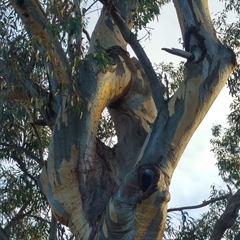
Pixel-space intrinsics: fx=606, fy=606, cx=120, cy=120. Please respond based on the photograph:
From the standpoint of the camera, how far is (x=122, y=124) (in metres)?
6.14

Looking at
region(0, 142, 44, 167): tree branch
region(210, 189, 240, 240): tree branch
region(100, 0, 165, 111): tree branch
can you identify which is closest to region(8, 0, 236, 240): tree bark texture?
region(100, 0, 165, 111): tree branch

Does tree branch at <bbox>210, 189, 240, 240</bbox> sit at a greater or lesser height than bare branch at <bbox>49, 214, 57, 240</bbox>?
lesser

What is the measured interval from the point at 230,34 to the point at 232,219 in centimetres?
359

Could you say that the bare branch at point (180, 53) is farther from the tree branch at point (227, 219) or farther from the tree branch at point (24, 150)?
the tree branch at point (24, 150)

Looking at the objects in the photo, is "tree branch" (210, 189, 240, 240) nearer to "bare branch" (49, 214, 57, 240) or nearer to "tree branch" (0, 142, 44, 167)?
"bare branch" (49, 214, 57, 240)

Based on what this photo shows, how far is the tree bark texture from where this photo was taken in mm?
4414

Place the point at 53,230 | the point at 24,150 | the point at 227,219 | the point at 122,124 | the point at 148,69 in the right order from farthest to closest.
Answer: the point at 24,150 < the point at 53,230 < the point at 122,124 < the point at 148,69 < the point at 227,219

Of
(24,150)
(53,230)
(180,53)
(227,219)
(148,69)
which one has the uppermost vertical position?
(24,150)

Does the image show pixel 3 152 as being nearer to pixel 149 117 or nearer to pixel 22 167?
pixel 22 167

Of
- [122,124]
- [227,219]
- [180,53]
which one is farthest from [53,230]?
[180,53]

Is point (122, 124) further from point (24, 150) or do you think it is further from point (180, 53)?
point (180, 53)

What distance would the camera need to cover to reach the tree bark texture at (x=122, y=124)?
4414mm

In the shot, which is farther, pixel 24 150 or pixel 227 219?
pixel 24 150

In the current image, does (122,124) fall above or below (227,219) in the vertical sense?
above
